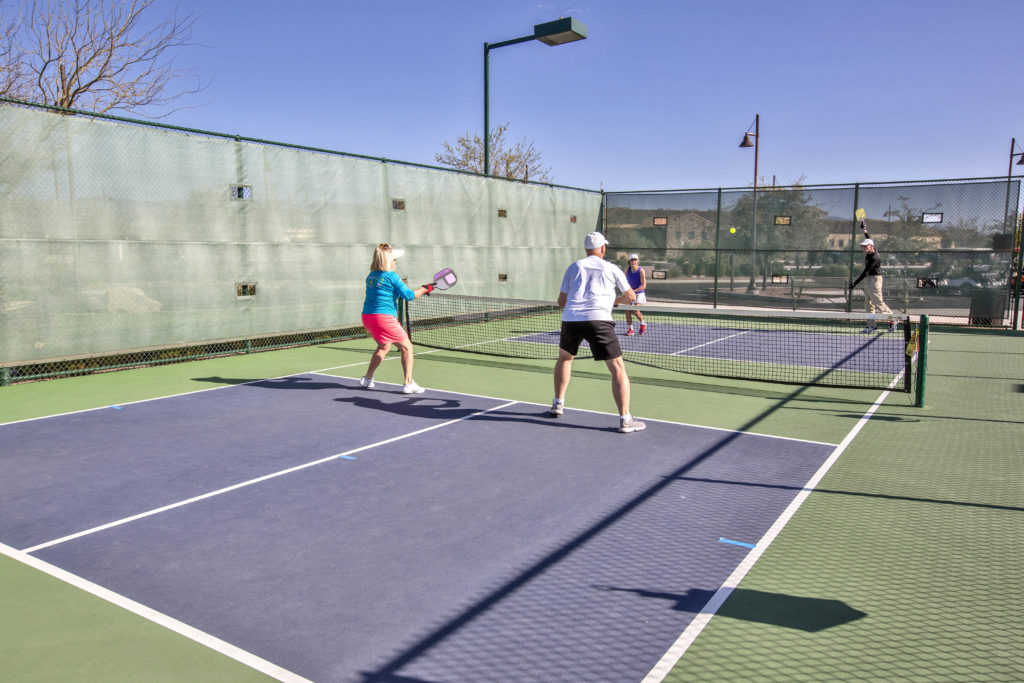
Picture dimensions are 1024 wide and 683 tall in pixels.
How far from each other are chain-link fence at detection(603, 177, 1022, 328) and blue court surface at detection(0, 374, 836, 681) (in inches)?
490

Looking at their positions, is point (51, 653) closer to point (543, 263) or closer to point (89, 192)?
point (89, 192)

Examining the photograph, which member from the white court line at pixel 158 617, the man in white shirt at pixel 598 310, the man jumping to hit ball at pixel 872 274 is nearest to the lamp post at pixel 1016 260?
the man jumping to hit ball at pixel 872 274

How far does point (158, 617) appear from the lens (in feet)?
11.1

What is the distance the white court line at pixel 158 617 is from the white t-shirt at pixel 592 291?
4199 millimetres

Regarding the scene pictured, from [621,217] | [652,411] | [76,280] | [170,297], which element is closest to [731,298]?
[621,217]

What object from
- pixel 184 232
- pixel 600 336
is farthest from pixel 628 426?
pixel 184 232

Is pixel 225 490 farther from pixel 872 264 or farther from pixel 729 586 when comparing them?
pixel 872 264

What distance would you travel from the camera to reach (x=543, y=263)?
746 inches

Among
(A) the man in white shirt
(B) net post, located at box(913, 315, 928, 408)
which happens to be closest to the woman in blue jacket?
(A) the man in white shirt

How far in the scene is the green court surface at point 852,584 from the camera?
9.87 ft

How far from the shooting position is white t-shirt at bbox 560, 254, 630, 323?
6.61 m

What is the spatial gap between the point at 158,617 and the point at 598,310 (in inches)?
172

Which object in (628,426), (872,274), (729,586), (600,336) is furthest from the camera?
(872,274)

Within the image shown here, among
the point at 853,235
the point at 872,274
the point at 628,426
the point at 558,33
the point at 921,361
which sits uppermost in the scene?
the point at 558,33
